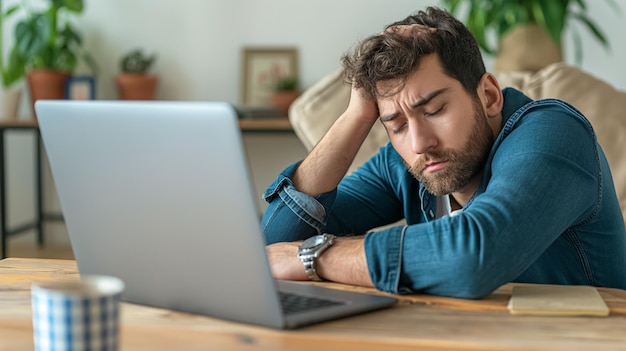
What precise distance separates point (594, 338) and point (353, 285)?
1.30 ft

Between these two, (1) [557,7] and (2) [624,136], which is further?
(1) [557,7]

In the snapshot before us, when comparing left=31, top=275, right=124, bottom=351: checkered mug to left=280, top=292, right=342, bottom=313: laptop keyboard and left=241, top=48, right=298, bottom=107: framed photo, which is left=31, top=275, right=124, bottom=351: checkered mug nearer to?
left=280, top=292, right=342, bottom=313: laptop keyboard

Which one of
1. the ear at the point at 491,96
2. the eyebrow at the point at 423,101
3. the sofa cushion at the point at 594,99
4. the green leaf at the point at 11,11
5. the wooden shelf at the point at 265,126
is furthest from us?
the green leaf at the point at 11,11

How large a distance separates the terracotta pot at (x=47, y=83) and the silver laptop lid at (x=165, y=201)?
9.65ft

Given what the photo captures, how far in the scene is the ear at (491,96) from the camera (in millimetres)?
1723

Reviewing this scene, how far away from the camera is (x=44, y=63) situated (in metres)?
4.05

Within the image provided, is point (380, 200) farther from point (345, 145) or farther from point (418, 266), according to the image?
point (418, 266)

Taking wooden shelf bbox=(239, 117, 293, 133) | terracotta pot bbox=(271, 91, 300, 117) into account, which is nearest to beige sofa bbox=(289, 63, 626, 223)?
wooden shelf bbox=(239, 117, 293, 133)

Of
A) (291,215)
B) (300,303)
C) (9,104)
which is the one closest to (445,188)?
(291,215)

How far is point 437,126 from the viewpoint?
5.30ft

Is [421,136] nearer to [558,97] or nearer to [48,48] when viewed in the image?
[558,97]

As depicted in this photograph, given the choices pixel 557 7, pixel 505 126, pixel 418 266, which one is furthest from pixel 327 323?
pixel 557 7

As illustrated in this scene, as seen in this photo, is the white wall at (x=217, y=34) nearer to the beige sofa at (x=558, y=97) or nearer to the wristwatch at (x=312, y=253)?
the beige sofa at (x=558, y=97)

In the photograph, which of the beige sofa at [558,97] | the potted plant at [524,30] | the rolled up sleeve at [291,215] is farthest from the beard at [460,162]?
the potted plant at [524,30]
